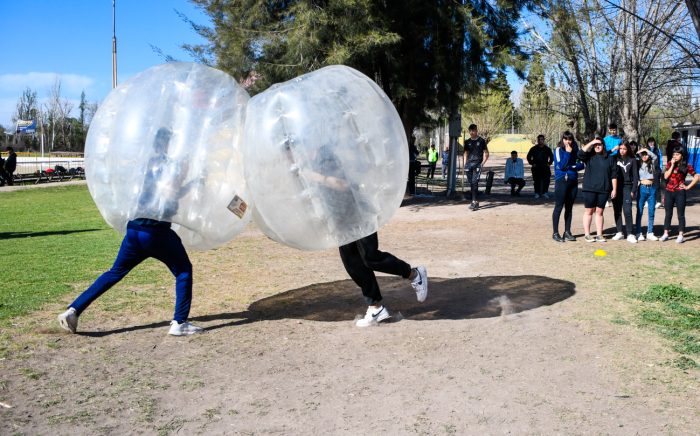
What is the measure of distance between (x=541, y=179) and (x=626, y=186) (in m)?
8.50

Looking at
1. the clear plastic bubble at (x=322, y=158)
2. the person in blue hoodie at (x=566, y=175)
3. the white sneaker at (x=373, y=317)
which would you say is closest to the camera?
the clear plastic bubble at (x=322, y=158)

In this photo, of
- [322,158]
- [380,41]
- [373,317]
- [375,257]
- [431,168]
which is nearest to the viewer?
[322,158]

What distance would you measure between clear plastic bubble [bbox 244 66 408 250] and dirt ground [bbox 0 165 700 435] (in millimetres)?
1127

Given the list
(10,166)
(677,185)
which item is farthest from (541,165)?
(10,166)

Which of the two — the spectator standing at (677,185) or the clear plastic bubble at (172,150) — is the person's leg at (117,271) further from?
the spectator standing at (677,185)

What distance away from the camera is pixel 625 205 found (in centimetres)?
1176

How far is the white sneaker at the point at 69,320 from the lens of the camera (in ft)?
19.8

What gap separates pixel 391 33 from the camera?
15.3 meters

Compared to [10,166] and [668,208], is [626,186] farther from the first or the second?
[10,166]

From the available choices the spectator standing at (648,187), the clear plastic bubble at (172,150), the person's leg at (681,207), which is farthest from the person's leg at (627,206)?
the clear plastic bubble at (172,150)

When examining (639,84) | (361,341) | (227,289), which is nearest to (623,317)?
(361,341)

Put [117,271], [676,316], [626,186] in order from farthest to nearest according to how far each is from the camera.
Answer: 1. [626,186]
2. [676,316]
3. [117,271]

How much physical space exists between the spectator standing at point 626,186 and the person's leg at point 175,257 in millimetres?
8228

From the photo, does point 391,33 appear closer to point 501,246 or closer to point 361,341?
point 501,246
